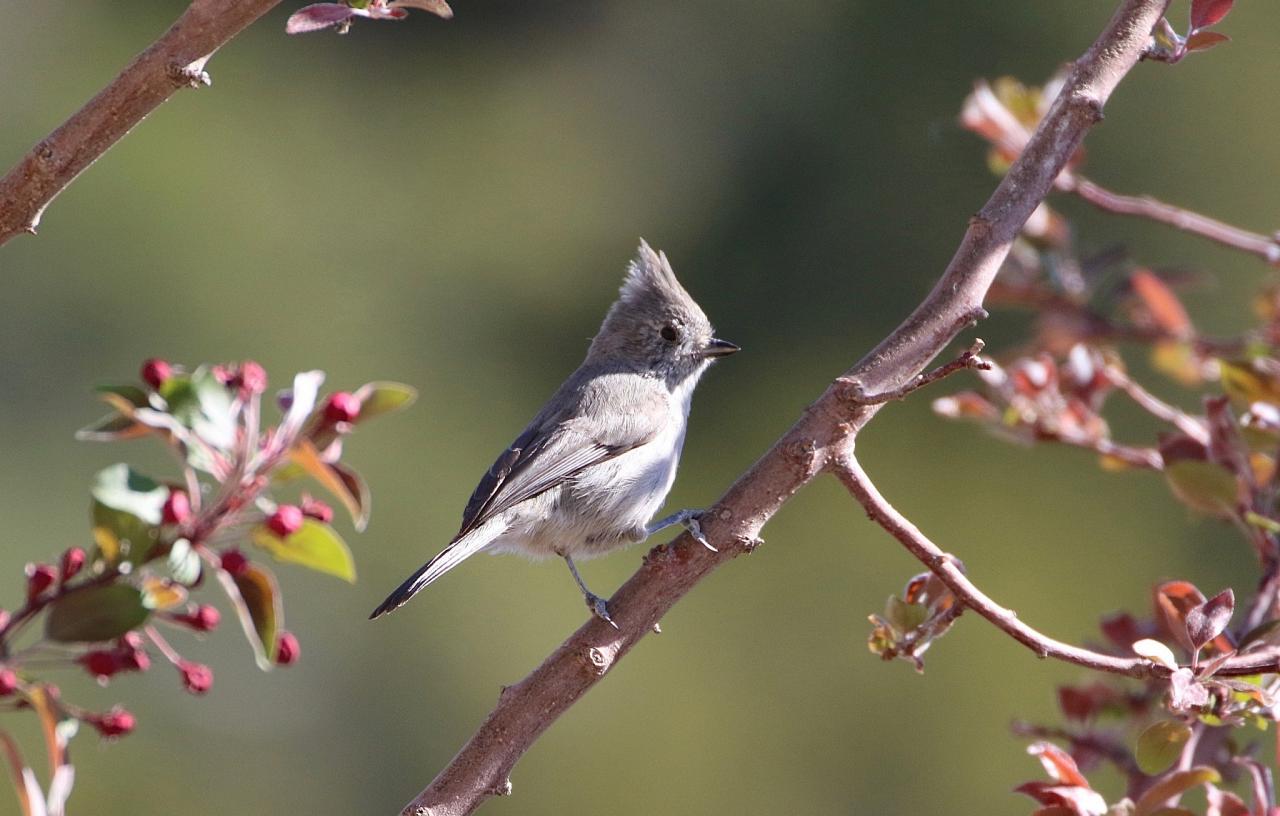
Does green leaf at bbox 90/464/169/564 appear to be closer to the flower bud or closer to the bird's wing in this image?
the flower bud

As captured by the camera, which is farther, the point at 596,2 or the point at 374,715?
the point at 596,2

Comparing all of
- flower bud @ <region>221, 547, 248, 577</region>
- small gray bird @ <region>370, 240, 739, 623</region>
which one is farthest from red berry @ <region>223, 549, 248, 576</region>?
small gray bird @ <region>370, 240, 739, 623</region>

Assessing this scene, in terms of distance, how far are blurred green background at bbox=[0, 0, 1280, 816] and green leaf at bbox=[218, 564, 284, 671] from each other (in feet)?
18.9

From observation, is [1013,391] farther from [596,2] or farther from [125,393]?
[596,2]

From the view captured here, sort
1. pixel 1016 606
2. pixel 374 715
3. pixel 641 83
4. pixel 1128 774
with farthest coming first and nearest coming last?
pixel 641 83 < pixel 374 715 < pixel 1016 606 < pixel 1128 774

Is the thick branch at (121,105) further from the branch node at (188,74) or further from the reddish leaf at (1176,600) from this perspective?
the reddish leaf at (1176,600)

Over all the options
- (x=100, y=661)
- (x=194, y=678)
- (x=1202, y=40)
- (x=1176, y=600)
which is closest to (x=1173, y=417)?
(x=1176, y=600)

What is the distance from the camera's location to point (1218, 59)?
357 inches

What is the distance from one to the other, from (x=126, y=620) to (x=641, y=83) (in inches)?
411

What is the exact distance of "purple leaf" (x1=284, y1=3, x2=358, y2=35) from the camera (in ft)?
5.56

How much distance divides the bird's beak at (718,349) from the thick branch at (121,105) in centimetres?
191

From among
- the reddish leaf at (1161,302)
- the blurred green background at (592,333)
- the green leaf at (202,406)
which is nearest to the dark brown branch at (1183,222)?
the reddish leaf at (1161,302)

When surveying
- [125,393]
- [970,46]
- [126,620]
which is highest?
[970,46]

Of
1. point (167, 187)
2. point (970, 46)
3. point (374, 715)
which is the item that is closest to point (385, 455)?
point (374, 715)
